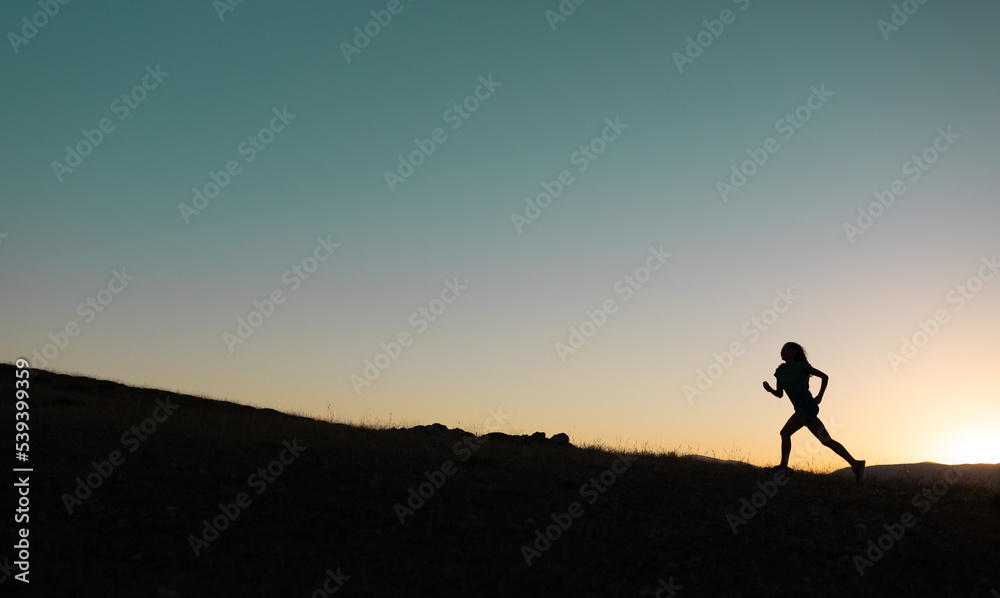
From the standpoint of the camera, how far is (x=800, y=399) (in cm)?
1482

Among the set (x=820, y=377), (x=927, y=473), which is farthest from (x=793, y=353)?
(x=927, y=473)

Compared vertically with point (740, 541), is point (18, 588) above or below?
above

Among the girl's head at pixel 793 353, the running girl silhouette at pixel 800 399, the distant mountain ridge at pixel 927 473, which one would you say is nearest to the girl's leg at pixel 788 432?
the running girl silhouette at pixel 800 399

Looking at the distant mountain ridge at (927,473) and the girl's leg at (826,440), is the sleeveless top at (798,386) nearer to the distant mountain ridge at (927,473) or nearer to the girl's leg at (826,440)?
the girl's leg at (826,440)

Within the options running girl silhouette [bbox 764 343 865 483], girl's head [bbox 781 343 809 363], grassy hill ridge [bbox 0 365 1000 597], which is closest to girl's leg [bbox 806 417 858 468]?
running girl silhouette [bbox 764 343 865 483]

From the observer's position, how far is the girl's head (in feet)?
49.9

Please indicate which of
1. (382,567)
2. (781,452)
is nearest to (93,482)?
(382,567)

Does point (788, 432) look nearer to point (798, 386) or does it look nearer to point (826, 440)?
point (826, 440)

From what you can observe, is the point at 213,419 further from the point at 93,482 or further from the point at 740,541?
the point at 740,541

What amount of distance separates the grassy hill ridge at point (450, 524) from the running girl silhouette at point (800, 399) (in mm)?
677

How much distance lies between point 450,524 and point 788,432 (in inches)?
307

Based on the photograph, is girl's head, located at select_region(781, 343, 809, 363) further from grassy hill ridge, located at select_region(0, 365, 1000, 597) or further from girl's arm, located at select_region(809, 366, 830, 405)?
grassy hill ridge, located at select_region(0, 365, 1000, 597)

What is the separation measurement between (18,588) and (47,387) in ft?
77.9

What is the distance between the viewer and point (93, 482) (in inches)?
464
